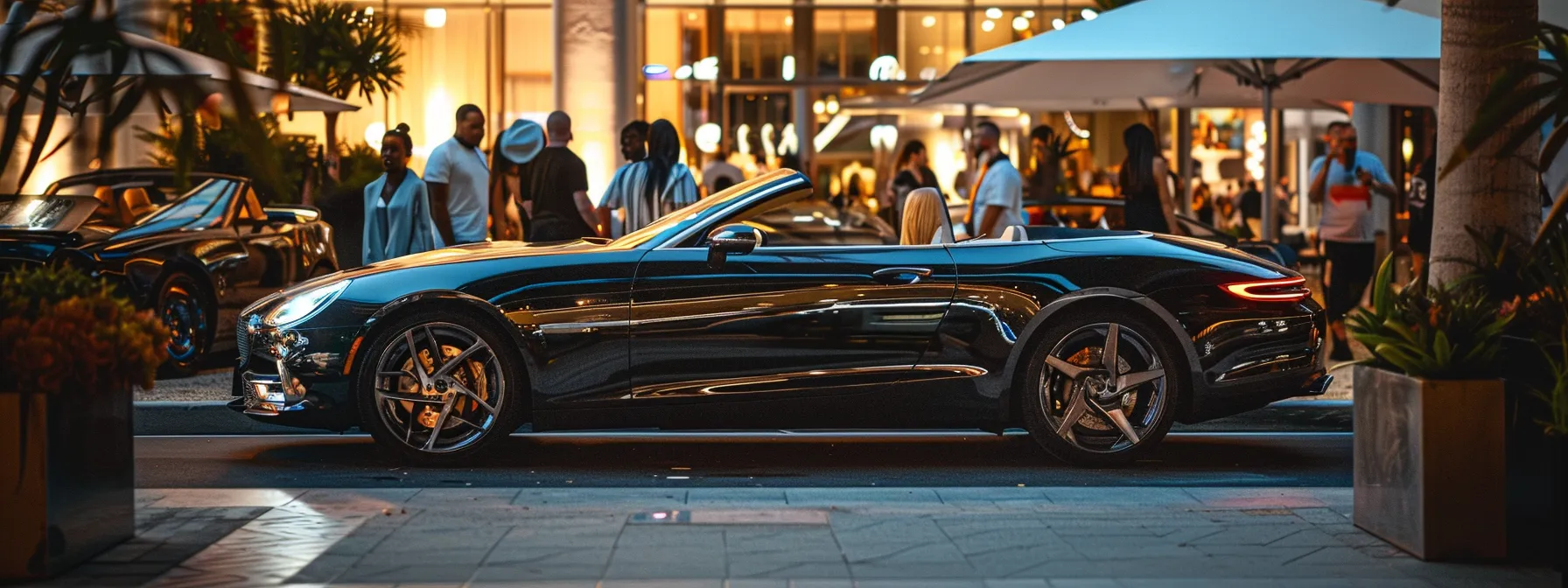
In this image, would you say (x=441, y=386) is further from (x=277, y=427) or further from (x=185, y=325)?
(x=185, y=325)

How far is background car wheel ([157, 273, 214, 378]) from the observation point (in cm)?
1223

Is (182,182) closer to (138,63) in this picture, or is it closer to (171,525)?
(138,63)

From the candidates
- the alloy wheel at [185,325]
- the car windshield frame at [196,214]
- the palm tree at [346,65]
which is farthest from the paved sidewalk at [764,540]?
the palm tree at [346,65]

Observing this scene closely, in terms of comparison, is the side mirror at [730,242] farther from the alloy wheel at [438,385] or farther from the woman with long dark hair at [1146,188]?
the woman with long dark hair at [1146,188]

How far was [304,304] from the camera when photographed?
822 cm

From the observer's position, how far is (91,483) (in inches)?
235

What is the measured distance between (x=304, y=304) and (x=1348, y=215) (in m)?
7.81

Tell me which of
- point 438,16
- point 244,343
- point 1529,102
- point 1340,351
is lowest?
point 1340,351

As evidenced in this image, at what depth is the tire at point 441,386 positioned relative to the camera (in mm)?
8062

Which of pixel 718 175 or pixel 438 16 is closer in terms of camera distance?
pixel 718 175

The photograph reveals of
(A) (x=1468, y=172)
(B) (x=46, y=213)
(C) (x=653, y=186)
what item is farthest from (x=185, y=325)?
(A) (x=1468, y=172)

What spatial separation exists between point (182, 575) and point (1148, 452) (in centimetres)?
432

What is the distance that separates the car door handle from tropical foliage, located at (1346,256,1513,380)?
7.32 feet

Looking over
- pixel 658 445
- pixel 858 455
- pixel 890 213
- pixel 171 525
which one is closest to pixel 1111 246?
pixel 858 455
